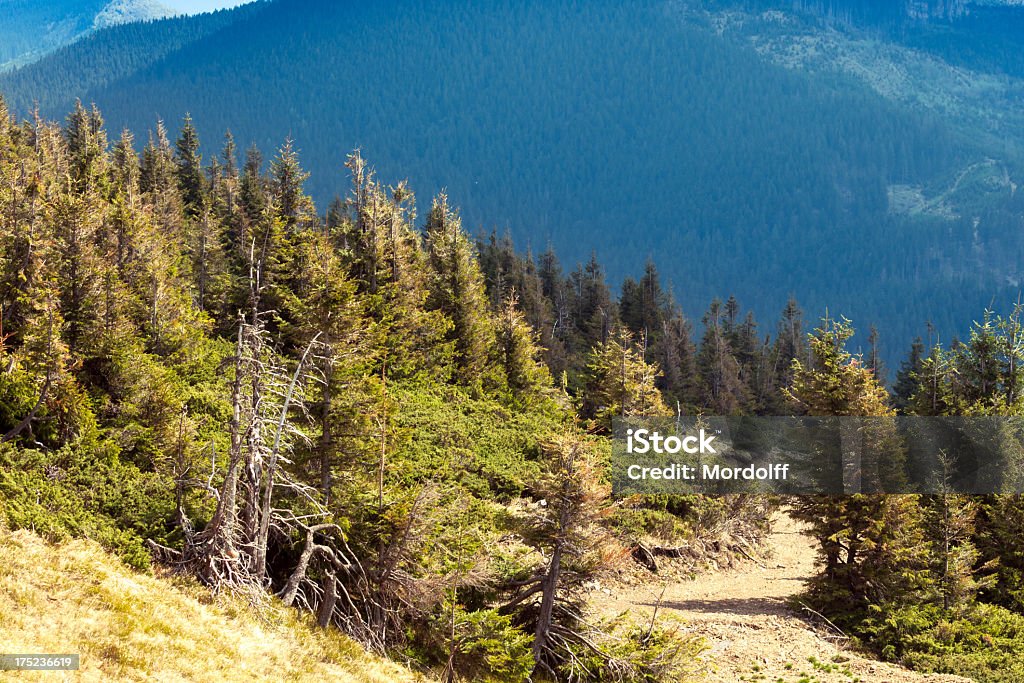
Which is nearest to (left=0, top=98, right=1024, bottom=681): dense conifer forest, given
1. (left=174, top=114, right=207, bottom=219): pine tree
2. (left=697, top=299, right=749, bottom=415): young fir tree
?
(left=174, top=114, right=207, bottom=219): pine tree

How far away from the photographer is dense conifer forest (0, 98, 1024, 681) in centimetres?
1834

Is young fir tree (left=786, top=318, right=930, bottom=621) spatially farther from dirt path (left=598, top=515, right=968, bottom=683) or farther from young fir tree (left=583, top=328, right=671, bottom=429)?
young fir tree (left=583, top=328, right=671, bottom=429)

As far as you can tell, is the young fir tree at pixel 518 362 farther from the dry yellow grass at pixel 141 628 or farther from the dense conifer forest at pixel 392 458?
the dry yellow grass at pixel 141 628

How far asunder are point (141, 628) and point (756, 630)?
20.7m

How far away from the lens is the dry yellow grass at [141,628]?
12.3 metres

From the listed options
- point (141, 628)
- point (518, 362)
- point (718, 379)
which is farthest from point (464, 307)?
point (718, 379)

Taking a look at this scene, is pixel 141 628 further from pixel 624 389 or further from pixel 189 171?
pixel 189 171

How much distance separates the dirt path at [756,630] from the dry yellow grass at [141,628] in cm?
1171

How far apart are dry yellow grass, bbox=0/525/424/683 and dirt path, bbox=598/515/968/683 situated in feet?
38.4

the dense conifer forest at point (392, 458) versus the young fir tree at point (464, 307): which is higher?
the young fir tree at point (464, 307)

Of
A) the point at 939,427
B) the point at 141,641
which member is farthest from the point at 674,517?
the point at 141,641

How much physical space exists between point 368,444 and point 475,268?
28.9 metres

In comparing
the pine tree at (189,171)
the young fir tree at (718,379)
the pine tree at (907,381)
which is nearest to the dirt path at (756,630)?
the young fir tree at (718,379)

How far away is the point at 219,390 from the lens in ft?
106
